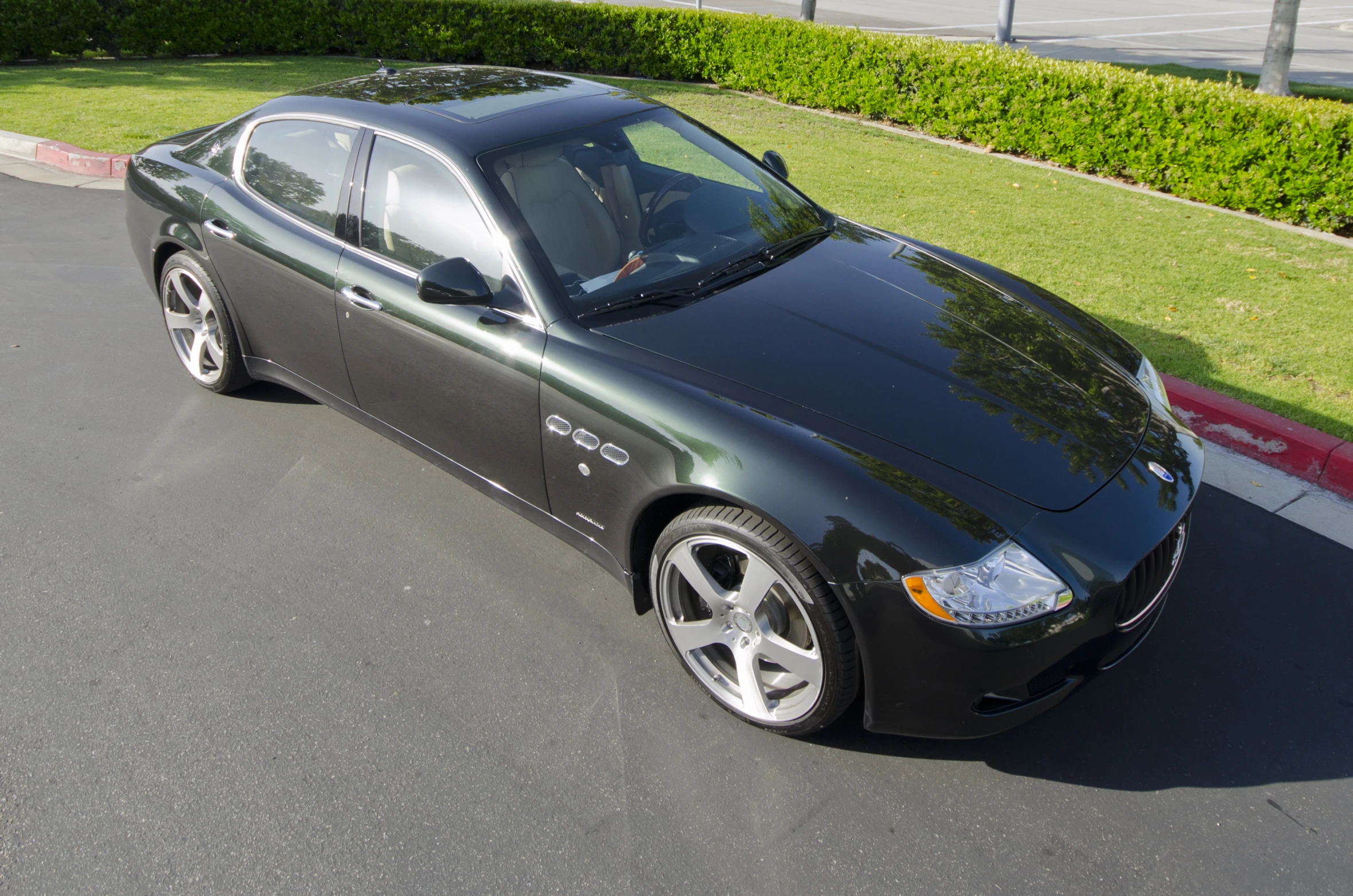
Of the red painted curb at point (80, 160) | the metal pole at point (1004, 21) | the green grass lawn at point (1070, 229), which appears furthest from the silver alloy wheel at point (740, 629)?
the metal pole at point (1004, 21)

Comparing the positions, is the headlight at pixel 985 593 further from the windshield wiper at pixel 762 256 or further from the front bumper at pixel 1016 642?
the windshield wiper at pixel 762 256

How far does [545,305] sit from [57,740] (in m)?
2.02

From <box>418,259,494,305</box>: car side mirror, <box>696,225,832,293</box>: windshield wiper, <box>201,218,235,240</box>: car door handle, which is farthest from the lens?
<box>201,218,235,240</box>: car door handle

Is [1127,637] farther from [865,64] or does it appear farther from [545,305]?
[865,64]

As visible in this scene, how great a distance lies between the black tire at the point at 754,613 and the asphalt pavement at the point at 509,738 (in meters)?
0.13

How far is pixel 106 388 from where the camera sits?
16.2 ft

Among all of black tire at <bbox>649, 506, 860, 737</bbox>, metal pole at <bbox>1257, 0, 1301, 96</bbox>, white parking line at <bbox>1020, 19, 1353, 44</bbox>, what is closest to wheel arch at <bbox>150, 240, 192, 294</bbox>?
black tire at <bbox>649, 506, 860, 737</bbox>

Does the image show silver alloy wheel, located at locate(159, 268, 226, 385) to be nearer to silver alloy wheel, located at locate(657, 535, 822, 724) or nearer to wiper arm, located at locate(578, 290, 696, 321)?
wiper arm, located at locate(578, 290, 696, 321)

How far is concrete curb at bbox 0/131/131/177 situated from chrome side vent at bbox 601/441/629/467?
24.7 ft

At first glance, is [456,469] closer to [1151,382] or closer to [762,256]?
[762,256]

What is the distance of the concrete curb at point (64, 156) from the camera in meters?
8.63

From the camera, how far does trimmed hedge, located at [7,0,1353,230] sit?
301 inches

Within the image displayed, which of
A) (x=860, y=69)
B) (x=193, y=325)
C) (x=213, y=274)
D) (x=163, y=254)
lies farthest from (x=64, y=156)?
(x=860, y=69)

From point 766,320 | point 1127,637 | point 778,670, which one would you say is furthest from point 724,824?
point 766,320
